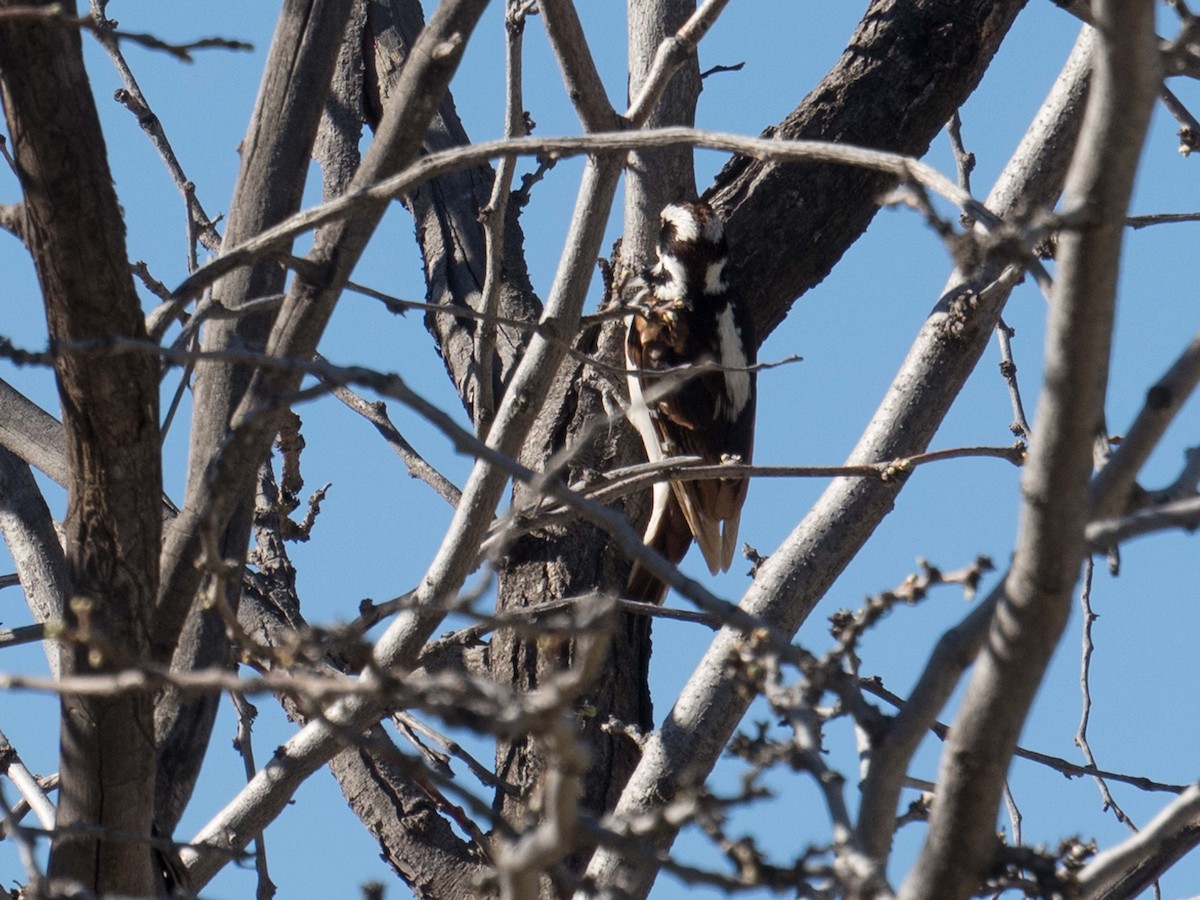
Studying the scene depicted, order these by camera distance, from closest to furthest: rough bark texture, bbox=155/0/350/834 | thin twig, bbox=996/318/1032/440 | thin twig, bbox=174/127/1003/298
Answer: thin twig, bbox=174/127/1003/298, rough bark texture, bbox=155/0/350/834, thin twig, bbox=996/318/1032/440

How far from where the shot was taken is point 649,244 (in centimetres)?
511

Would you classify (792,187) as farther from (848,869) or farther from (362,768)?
(848,869)

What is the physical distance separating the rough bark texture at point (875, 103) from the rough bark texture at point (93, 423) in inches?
119

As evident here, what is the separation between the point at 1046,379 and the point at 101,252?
157 cm

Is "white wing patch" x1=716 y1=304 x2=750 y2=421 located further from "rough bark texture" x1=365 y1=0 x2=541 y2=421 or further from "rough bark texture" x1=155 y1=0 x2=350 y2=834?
"rough bark texture" x1=155 y1=0 x2=350 y2=834

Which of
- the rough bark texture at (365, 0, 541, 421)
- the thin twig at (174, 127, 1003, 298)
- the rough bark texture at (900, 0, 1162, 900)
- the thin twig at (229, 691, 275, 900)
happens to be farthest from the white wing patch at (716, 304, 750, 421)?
the rough bark texture at (900, 0, 1162, 900)

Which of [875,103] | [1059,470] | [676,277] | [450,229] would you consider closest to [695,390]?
[676,277]

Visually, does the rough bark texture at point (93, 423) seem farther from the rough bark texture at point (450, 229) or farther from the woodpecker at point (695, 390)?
the rough bark texture at point (450, 229)

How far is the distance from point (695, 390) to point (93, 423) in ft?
13.0

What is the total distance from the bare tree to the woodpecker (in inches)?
3.9

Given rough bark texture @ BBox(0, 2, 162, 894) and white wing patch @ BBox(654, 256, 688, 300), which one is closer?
rough bark texture @ BBox(0, 2, 162, 894)

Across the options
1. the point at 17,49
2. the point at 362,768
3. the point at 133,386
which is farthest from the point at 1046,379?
the point at 362,768

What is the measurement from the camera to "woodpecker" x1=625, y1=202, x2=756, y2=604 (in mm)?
5359

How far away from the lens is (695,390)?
6273 millimetres
